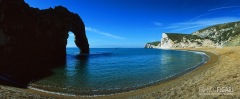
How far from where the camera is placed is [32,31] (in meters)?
51.2

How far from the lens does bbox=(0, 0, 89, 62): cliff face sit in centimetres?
3820

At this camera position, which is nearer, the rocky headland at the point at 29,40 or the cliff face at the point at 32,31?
the rocky headland at the point at 29,40

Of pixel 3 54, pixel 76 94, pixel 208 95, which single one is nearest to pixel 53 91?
pixel 76 94

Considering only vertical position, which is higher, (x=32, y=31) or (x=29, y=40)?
(x=32, y=31)

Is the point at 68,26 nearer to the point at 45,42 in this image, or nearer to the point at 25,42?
the point at 45,42

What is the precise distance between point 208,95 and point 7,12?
137 ft

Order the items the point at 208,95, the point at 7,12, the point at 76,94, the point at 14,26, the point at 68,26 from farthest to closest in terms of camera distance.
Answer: the point at 68,26
the point at 14,26
the point at 7,12
the point at 76,94
the point at 208,95

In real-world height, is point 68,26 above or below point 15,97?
above

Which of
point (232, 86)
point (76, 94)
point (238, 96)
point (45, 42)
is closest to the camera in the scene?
point (238, 96)

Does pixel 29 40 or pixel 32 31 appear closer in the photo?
pixel 29 40

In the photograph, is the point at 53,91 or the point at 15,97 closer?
the point at 15,97

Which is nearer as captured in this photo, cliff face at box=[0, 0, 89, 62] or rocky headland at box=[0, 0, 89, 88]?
rocky headland at box=[0, 0, 89, 88]

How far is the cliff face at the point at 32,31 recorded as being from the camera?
38.2 metres

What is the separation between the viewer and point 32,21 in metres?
51.1
